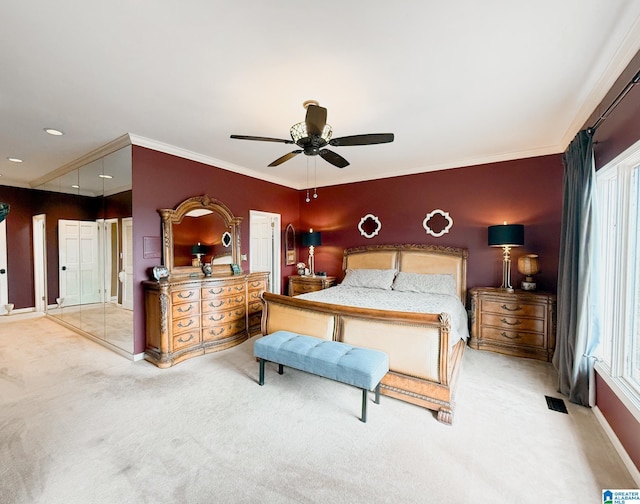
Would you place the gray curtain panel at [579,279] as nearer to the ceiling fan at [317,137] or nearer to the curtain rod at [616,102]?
the curtain rod at [616,102]

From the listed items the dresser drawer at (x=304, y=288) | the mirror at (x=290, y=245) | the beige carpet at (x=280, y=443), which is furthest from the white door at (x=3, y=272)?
the dresser drawer at (x=304, y=288)

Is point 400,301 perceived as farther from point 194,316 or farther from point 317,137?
point 194,316

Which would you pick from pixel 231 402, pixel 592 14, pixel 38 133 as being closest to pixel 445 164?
pixel 592 14

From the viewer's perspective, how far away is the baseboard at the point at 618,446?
1.69m

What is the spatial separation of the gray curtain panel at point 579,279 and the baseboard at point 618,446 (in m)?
0.19

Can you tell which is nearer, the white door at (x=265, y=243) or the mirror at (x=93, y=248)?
the mirror at (x=93, y=248)

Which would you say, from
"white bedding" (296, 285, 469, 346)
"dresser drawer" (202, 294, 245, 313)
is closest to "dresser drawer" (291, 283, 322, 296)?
"white bedding" (296, 285, 469, 346)

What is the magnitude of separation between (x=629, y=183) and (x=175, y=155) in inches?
190

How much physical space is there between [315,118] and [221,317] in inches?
118

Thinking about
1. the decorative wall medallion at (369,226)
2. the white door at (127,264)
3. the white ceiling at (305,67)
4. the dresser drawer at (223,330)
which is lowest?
the dresser drawer at (223,330)

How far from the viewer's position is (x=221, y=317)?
12.8ft

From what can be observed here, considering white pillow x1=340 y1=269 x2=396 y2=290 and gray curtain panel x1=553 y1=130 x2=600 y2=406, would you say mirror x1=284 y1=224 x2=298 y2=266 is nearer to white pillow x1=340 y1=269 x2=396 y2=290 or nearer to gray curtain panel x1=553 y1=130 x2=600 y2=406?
white pillow x1=340 y1=269 x2=396 y2=290

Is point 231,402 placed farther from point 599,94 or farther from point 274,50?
point 599,94

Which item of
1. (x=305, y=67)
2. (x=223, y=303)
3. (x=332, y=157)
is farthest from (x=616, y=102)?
(x=223, y=303)
